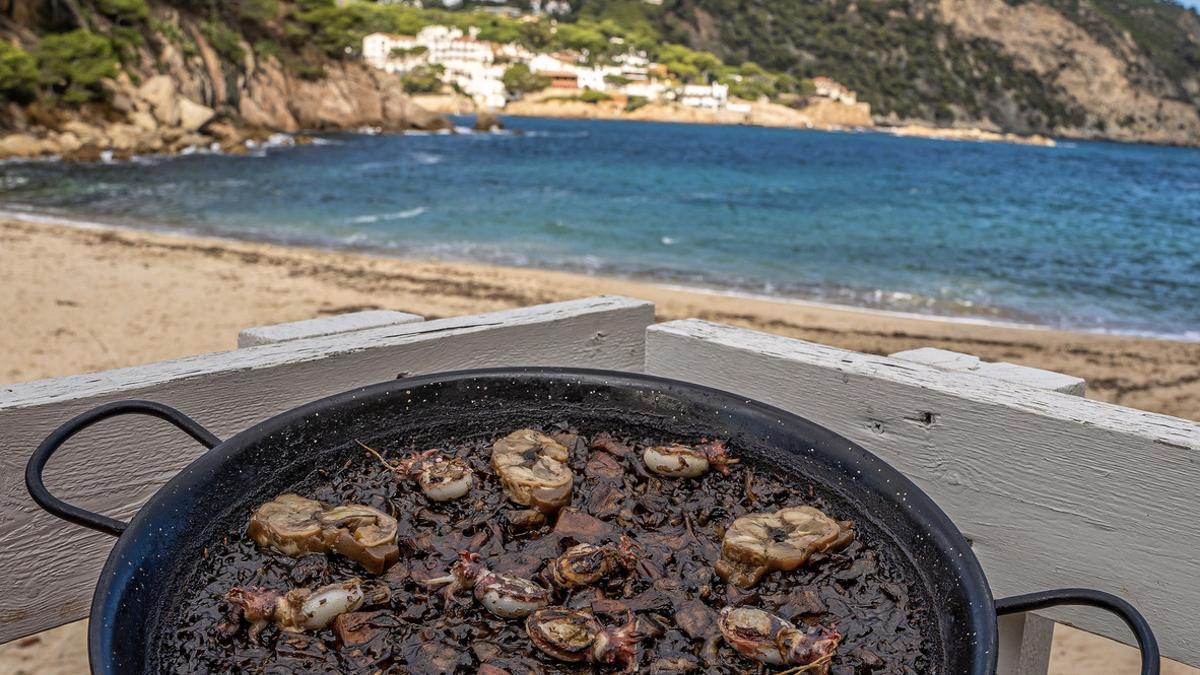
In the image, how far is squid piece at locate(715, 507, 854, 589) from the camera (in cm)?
111

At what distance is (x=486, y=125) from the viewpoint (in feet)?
185

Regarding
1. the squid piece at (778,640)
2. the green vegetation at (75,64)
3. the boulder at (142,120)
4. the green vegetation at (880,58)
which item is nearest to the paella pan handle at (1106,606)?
the squid piece at (778,640)

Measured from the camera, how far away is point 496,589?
1.05 m

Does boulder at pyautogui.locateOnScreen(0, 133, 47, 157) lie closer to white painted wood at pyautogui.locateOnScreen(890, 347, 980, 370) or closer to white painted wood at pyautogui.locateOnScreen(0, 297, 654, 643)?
white painted wood at pyautogui.locateOnScreen(0, 297, 654, 643)

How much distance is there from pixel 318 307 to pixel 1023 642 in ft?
27.4

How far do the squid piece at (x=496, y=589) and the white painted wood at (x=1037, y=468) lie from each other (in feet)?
2.47

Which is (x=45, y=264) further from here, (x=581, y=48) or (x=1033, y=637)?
(x=581, y=48)

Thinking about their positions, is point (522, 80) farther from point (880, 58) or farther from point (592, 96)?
point (880, 58)

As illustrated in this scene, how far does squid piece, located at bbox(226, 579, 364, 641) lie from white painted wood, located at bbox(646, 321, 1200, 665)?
3.11ft

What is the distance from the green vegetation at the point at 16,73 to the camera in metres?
25.2

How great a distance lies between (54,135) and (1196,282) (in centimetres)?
3074

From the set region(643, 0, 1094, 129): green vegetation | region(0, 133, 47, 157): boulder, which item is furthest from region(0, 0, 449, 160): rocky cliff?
region(643, 0, 1094, 129): green vegetation

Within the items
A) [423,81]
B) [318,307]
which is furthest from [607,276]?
[423,81]

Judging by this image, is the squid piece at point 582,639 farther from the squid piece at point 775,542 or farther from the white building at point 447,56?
the white building at point 447,56
